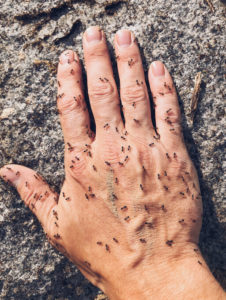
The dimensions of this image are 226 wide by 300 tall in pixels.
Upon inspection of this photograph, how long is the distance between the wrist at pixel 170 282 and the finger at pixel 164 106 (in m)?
0.97

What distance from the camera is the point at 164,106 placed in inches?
108

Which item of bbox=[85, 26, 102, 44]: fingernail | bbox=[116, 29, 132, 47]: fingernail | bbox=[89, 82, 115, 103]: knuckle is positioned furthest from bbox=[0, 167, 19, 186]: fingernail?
bbox=[116, 29, 132, 47]: fingernail

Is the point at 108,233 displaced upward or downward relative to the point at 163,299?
upward

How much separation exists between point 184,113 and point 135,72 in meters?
0.57

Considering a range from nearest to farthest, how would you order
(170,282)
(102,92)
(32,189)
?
(170,282)
(102,92)
(32,189)

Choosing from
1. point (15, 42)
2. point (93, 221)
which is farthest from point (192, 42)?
point (93, 221)

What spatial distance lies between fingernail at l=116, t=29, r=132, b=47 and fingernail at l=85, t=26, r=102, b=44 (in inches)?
6.0

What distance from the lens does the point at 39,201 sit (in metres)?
2.89

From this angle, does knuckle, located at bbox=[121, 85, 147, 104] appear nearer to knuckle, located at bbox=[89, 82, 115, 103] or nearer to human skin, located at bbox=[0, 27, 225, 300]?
human skin, located at bbox=[0, 27, 225, 300]

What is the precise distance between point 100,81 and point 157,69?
0.49 metres

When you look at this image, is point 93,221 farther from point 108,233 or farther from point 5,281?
point 5,281

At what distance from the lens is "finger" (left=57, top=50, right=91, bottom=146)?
2721 mm

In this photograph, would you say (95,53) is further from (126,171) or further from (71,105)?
(126,171)

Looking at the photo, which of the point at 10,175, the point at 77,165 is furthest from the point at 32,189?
the point at 77,165
